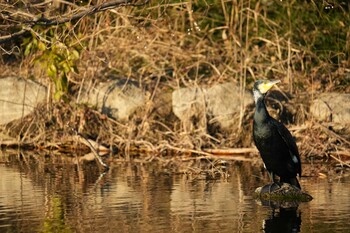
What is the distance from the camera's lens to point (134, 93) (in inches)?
601

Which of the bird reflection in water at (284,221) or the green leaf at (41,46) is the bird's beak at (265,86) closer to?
the bird reflection in water at (284,221)

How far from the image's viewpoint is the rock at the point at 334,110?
14141 millimetres

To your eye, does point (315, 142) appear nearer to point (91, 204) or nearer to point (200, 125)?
point (200, 125)

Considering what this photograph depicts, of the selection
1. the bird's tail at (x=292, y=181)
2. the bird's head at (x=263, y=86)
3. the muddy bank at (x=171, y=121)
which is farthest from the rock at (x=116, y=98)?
the bird's tail at (x=292, y=181)

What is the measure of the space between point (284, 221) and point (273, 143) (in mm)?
1704

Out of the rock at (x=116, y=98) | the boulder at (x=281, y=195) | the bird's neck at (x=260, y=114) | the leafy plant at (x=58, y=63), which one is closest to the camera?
the boulder at (x=281, y=195)

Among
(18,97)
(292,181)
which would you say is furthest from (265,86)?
(18,97)

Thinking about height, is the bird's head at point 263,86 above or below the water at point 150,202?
above

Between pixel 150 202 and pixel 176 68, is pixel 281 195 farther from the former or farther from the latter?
pixel 176 68

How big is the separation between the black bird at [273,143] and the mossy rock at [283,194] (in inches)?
12.5

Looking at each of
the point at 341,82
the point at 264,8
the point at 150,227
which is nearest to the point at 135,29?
the point at 264,8

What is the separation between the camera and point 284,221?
9164mm

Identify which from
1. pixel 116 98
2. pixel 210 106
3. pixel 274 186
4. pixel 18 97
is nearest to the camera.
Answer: pixel 274 186

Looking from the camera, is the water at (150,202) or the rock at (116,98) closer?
the water at (150,202)
